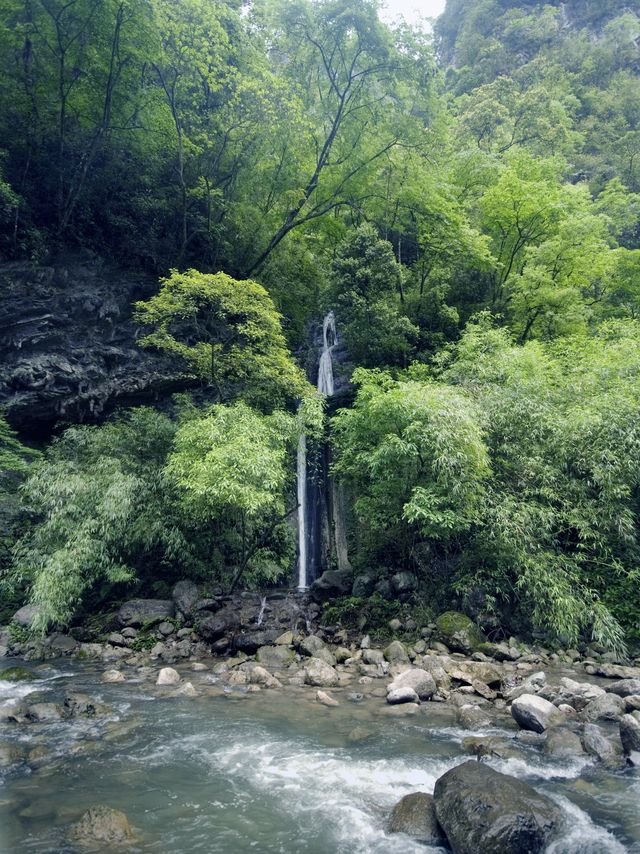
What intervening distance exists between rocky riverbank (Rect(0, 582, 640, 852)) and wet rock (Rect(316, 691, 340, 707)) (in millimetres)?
29

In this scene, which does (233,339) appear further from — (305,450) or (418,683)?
(418,683)

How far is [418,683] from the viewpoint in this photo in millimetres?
9125

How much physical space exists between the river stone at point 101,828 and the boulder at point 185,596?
26.5 feet

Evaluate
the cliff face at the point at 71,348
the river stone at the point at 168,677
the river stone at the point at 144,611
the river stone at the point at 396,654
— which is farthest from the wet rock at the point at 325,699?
the cliff face at the point at 71,348

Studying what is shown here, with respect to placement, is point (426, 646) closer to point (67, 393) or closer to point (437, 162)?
point (67, 393)

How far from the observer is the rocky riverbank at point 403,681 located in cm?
520

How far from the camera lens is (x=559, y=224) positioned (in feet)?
66.9

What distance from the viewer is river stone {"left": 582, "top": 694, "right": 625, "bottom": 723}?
7.75 meters

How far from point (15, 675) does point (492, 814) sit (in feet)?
29.7

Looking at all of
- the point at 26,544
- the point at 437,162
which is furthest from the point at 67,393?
the point at 437,162

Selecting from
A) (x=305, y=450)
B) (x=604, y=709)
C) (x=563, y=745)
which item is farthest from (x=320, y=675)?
(x=305, y=450)

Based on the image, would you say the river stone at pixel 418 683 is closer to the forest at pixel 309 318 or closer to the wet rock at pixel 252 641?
the forest at pixel 309 318

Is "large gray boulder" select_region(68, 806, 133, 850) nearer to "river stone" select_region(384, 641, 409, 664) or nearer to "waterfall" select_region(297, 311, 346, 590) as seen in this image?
"river stone" select_region(384, 641, 409, 664)

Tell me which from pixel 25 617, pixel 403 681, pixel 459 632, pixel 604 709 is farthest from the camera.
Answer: pixel 25 617
